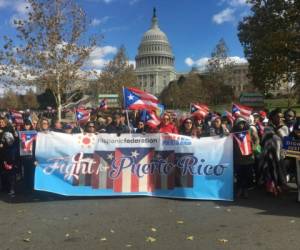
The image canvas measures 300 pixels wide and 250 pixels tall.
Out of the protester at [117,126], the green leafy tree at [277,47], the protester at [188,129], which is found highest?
the green leafy tree at [277,47]

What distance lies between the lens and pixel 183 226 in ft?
21.7

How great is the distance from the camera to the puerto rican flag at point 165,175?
8.63 metres

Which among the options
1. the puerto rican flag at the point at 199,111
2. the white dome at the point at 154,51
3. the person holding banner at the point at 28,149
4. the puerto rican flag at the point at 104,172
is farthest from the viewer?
the white dome at the point at 154,51

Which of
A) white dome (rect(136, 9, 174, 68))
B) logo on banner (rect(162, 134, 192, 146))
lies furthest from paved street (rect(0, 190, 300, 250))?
white dome (rect(136, 9, 174, 68))

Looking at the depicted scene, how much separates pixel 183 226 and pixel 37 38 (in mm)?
18939

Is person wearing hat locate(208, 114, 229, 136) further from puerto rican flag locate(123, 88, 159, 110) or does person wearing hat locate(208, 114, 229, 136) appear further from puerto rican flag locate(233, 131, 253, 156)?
puerto rican flag locate(123, 88, 159, 110)

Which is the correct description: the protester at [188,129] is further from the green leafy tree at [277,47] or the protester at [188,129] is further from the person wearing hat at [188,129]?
the green leafy tree at [277,47]

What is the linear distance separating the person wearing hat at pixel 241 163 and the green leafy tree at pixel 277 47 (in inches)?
477

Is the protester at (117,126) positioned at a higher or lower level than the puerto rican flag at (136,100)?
lower

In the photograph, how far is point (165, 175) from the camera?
28.5ft

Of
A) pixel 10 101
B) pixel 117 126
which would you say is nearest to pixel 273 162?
pixel 117 126

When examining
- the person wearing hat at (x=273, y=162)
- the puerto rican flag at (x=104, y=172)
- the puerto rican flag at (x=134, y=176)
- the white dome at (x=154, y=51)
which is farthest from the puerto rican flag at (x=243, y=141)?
the white dome at (x=154, y=51)

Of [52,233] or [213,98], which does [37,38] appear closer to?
[52,233]

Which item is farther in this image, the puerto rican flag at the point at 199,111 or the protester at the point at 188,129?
the puerto rican flag at the point at 199,111
